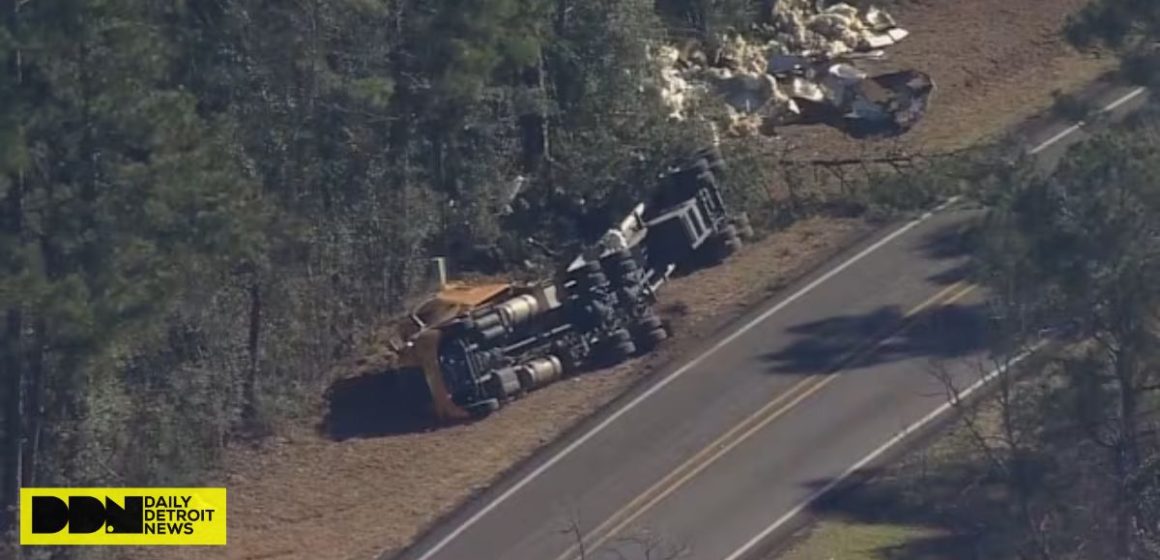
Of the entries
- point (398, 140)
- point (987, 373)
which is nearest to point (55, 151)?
point (398, 140)

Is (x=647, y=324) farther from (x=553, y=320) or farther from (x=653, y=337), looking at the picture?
(x=553, y=320)

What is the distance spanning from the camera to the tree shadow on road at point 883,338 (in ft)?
120

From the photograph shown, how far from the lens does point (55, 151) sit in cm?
3206

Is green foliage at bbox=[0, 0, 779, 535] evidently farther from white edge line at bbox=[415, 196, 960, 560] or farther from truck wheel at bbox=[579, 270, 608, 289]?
truck wheel at bbox=[579, 270, 608, 289]

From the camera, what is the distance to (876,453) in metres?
33.6

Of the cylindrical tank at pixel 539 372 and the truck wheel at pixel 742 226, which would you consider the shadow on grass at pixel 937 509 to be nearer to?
the cylindrical tank at pixel 539 372

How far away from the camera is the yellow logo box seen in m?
27.1

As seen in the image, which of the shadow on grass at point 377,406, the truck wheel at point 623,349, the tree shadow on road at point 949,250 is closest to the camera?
the shadow on grass at point 377,406

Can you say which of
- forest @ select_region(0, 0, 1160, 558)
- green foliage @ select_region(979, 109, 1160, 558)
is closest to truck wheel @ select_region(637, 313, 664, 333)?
forest @ select_region(0, 0, 1160, 558)

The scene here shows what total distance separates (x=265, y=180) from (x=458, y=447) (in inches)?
231

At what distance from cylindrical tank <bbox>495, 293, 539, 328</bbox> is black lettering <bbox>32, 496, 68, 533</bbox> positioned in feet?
34.7

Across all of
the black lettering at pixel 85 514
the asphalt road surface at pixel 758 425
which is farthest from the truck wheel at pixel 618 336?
the black lettering at pixel 85 514

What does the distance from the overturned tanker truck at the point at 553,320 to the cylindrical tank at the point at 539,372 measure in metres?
0.02

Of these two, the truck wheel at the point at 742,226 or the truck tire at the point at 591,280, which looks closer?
the truck tire at the point at 591,280
